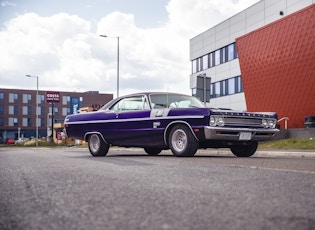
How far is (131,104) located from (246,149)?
3187 mm

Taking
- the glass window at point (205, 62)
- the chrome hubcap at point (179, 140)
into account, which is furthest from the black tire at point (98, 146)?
the glass window at point (205, 62)

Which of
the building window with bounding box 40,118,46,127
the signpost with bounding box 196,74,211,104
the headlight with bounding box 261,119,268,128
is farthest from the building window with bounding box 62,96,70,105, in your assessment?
the headlight with bounding box 261,119,268,128

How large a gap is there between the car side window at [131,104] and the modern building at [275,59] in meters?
6.67

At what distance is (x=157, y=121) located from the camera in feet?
32.5

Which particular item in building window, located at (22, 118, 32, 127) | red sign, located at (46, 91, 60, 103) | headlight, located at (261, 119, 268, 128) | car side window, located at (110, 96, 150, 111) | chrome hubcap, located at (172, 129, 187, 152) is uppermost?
red sign, located at (46, 91, 60, 103)

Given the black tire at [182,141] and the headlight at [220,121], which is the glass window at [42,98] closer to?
the black tire at [182,141]

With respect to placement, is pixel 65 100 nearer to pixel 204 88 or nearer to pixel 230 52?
pixel 230 52

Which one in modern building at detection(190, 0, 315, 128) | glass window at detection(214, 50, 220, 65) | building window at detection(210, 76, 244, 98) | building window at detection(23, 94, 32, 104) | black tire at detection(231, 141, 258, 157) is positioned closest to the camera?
black tire at detection(231, 141, 258, 157)

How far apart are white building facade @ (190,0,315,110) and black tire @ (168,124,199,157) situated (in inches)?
1032

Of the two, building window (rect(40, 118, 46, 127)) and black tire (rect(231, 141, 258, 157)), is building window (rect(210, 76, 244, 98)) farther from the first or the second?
building window (rect(40, 118, 46, 127))

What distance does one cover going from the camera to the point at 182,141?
9477 mm

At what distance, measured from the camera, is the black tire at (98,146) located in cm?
1094

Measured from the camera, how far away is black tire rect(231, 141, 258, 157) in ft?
34.9

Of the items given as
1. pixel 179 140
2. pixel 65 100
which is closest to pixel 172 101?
pixel 179 140
